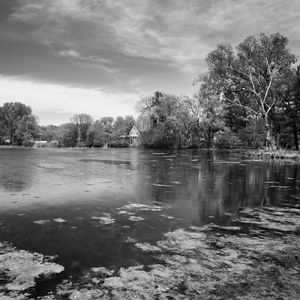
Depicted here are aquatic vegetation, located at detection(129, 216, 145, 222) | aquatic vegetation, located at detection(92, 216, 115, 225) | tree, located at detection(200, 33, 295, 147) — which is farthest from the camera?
tree, located at detection(200, 33, 295, 147)

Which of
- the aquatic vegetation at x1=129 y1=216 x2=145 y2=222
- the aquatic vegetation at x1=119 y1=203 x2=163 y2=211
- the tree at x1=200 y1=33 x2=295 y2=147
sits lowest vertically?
the aquatic vegetation at x1=129 y1=216 x2=145 y2=222

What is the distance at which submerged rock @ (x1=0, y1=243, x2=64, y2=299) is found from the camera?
5.18m

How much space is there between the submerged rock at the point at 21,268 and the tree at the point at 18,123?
112395 millimetres

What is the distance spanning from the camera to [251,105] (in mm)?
53594

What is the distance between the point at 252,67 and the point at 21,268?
47315 millimetres

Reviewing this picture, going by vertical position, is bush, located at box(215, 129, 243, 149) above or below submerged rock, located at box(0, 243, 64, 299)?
above

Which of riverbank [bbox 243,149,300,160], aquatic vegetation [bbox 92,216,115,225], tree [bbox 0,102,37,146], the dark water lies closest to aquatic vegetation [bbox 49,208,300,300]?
the dark water

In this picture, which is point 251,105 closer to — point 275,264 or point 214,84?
point 214,84

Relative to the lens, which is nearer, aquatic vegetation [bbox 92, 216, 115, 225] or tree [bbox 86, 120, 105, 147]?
aquatic vegetation [bbox 92, 216, 115, 225]

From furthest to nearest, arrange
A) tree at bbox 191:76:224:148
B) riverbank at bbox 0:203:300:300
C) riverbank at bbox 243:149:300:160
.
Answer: tree at bbox 191:76:224:148, riverbank at bbox 243:149:300:160, riverbank at bbox 0:203:300:300

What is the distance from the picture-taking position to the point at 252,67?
47.7 meters

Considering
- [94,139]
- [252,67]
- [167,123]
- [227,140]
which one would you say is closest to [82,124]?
[94,139]

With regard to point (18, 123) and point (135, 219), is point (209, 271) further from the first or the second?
point (18, 123)

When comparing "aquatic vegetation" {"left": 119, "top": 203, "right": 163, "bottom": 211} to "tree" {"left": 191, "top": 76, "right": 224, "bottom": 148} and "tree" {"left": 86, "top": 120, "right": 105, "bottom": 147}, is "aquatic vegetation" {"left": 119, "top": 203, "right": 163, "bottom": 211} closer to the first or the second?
"tree" {"left": 191, "top": 76, "right": 224, "bottom": 148}
